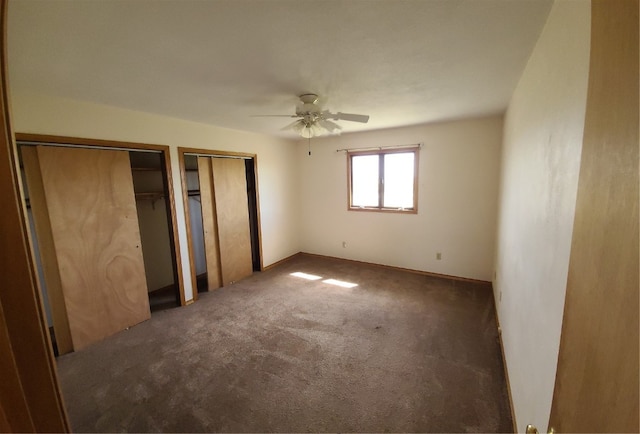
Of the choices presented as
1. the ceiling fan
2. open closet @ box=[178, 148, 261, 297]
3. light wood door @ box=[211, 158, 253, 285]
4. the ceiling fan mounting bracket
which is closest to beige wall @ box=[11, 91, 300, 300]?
open closet @ box=[178, 148, 261, 297]

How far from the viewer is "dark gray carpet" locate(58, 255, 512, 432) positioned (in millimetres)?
1737

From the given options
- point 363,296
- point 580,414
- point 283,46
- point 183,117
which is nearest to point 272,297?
point 363,296

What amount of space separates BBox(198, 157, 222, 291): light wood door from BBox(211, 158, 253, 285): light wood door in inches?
2.3

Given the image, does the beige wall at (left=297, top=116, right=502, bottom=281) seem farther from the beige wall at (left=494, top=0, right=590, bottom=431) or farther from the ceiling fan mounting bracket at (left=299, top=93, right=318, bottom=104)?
the ceiling fan mounting bracket at (left=299, top=93, right=318, bottom=104)

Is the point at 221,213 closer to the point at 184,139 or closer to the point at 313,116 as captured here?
the point at 184,139

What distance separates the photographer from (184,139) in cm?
326

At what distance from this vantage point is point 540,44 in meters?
1.45

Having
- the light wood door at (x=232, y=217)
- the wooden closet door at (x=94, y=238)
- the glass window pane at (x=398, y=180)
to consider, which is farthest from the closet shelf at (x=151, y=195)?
the glass window pane at (x=398, y=180)

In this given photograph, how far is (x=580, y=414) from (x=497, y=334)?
2.45 meters

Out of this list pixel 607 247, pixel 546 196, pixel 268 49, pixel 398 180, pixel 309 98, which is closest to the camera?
pixel 607 247

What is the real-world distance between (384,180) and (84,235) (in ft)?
13.1

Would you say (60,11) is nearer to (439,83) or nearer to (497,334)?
(439,83)

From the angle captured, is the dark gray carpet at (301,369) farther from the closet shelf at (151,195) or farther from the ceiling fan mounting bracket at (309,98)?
the ceiling fan mounting bracket at (309,98)

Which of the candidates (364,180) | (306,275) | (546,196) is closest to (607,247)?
(546,196)
